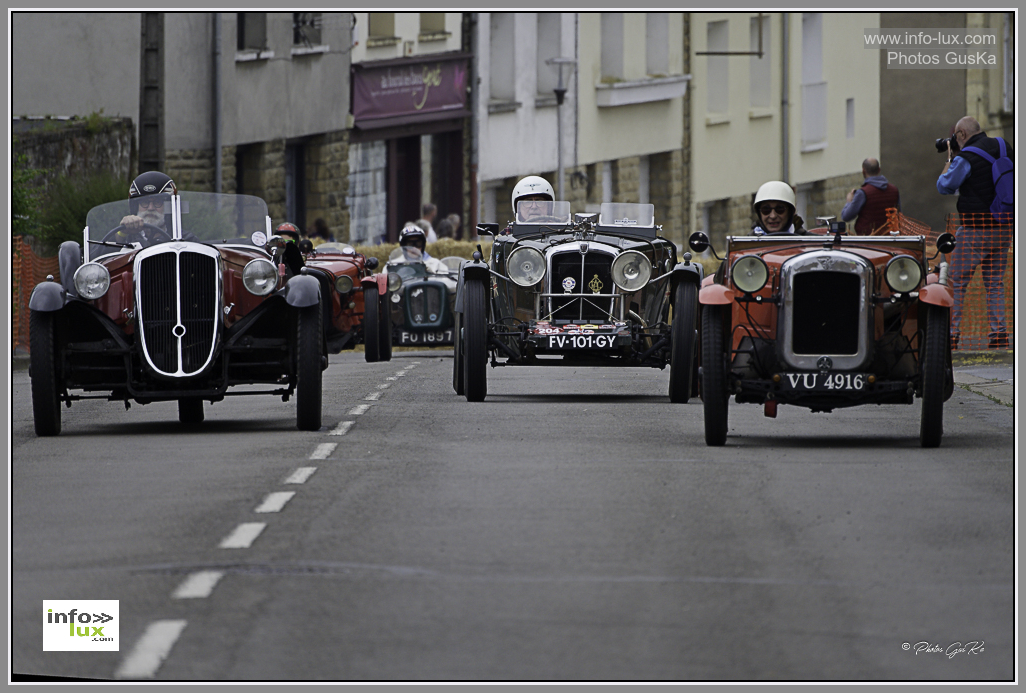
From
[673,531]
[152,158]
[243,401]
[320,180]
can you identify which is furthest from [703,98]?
A: [673,531]

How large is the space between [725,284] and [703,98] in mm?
32954

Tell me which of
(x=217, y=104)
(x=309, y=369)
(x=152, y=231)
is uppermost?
(x=217, y=104)

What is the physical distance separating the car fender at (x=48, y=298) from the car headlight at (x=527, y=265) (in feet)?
13.7

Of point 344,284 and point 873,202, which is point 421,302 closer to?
point 344,284

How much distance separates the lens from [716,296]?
11.4 metres

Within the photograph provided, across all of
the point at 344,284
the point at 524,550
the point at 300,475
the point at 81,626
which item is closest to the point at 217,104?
the point at 344,284

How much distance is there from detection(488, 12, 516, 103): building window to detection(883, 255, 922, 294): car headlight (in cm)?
2676

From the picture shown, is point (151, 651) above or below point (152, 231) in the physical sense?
below

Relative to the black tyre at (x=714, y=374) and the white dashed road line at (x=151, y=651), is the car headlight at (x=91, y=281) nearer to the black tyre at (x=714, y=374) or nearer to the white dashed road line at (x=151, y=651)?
the black tyre at (x=714, y=374)

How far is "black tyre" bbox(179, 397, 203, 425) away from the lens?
44.1ft

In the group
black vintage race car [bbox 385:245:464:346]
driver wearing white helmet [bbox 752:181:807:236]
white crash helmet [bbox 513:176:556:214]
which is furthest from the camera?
black vintage race car [bbox 385:245:464:346]

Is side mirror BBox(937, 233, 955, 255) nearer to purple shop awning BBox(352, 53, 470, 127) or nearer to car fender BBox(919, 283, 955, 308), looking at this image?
car fender BBox(919, 283, 955, 308)

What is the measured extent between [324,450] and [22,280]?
11292mm

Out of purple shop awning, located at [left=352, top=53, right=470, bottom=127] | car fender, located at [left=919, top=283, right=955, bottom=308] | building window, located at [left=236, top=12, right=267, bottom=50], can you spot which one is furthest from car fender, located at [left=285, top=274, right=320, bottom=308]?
purple shop awning, located at [left=352, top=53, right=470, bottom=127]
